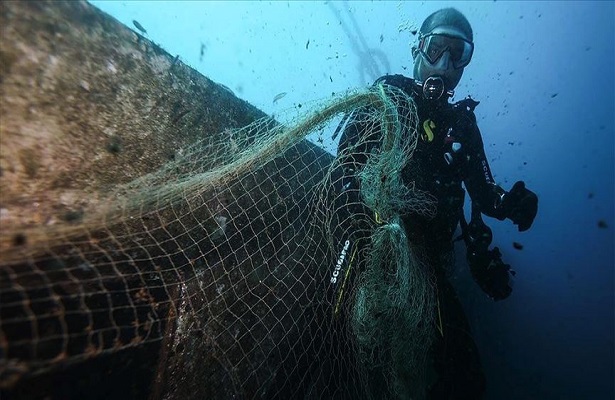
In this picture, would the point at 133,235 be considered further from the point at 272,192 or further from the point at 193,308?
the point at 272,192

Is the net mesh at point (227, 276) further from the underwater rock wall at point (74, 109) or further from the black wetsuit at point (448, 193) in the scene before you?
the black wetsuit at point (448, 193)

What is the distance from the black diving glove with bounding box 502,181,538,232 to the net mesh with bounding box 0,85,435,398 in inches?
45.6

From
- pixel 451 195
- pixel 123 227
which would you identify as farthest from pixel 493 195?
pixel 123 227

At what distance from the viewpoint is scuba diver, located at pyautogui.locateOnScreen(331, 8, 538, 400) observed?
3.72m

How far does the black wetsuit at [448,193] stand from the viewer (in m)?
3.80

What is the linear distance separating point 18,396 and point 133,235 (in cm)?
94

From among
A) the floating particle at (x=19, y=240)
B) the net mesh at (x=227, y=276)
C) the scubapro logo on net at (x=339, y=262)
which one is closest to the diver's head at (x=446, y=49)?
the net mesh at (x=227, y=276)

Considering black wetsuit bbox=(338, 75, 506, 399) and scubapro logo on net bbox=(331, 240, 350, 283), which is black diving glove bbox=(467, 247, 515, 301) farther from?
scubapro logo on net bbox=(331, 240, 350, 283)

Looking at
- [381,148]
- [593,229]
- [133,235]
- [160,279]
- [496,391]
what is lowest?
[496,391]

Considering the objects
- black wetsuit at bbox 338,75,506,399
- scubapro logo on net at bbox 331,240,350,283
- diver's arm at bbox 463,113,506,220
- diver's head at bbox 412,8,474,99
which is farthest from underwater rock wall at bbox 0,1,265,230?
diver's arm at bbox 463,113,506,220

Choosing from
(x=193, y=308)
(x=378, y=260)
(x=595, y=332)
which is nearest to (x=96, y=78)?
(x=193, y=308)

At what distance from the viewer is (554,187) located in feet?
67.7

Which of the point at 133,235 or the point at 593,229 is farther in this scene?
the point at 593,229

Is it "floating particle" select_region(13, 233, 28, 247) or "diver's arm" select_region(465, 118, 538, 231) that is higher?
"diver's arm" select_region(465, 118, 538, 231)
